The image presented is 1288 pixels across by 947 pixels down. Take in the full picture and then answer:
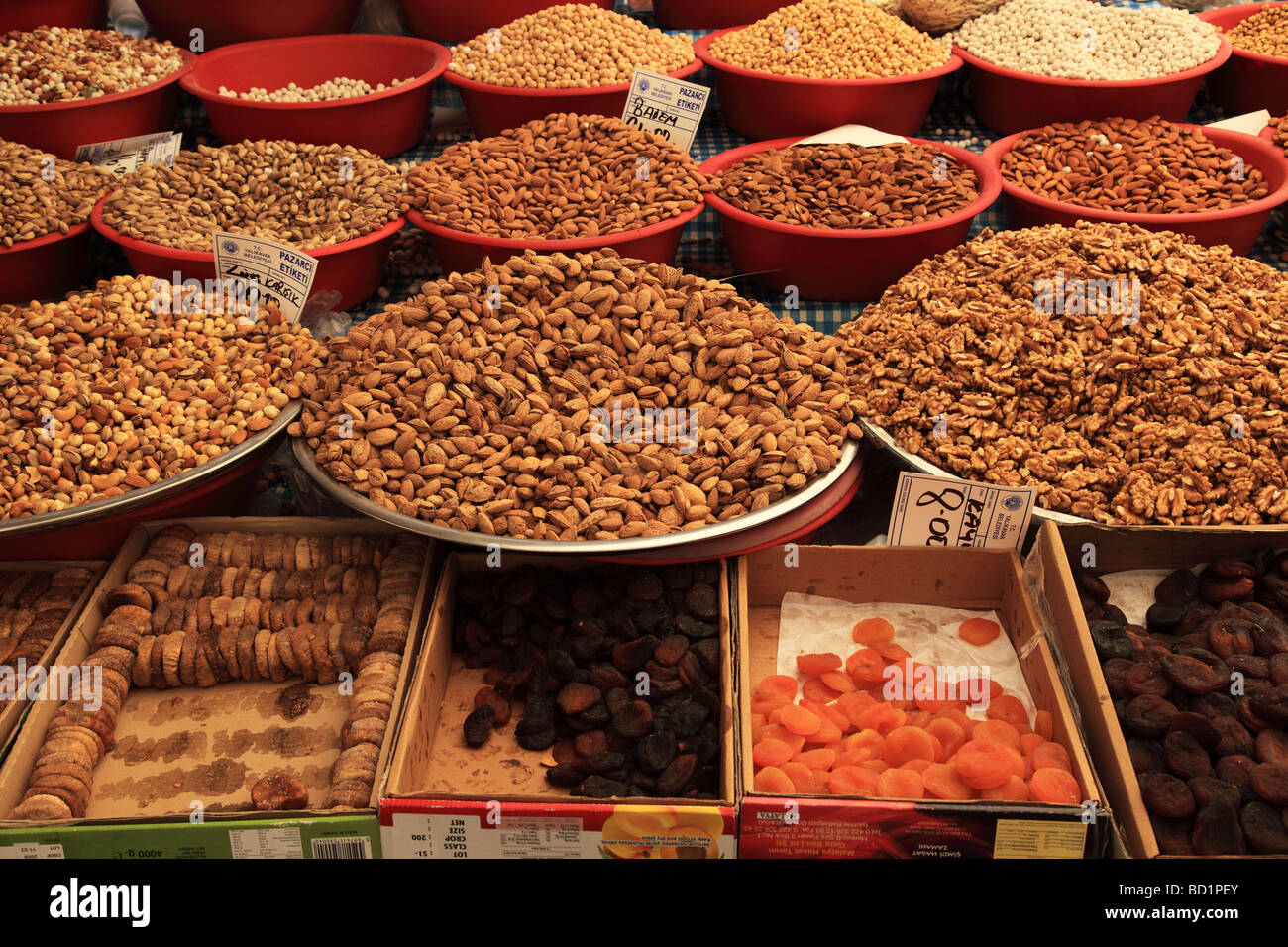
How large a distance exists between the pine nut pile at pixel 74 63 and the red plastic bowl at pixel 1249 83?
9.05 ft

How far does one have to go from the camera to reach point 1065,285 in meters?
1.67

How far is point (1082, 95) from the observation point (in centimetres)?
249

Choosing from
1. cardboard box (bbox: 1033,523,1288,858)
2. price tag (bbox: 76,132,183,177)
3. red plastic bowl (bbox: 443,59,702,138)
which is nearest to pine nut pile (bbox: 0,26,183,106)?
price tag (bbox: 76,132,183,177)

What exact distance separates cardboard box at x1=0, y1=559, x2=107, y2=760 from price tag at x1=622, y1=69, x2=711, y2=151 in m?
1.52

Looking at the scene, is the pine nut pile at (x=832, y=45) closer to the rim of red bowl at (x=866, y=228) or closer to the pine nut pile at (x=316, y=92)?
the rim of red bowl at (x=866, y=228)

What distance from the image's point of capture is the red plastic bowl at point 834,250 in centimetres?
198

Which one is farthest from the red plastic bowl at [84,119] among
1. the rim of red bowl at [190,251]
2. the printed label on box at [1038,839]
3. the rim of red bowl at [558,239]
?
the printed label on box at [1038,839]

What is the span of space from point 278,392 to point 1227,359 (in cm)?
153

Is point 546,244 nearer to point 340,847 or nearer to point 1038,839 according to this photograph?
point 340,847

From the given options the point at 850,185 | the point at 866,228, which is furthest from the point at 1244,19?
the point at 866,228

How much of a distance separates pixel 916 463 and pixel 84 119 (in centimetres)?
209

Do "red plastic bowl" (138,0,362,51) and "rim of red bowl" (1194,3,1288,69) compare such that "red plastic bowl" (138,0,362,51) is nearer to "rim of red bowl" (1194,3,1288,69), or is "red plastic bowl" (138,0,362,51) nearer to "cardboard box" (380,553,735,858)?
"cardboard box" (380,553,735,858)

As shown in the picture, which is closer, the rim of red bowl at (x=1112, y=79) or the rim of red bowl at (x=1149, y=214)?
the rim of red bowl at (x=1149, y=214)

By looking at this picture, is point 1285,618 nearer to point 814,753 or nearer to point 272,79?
point 814,753
